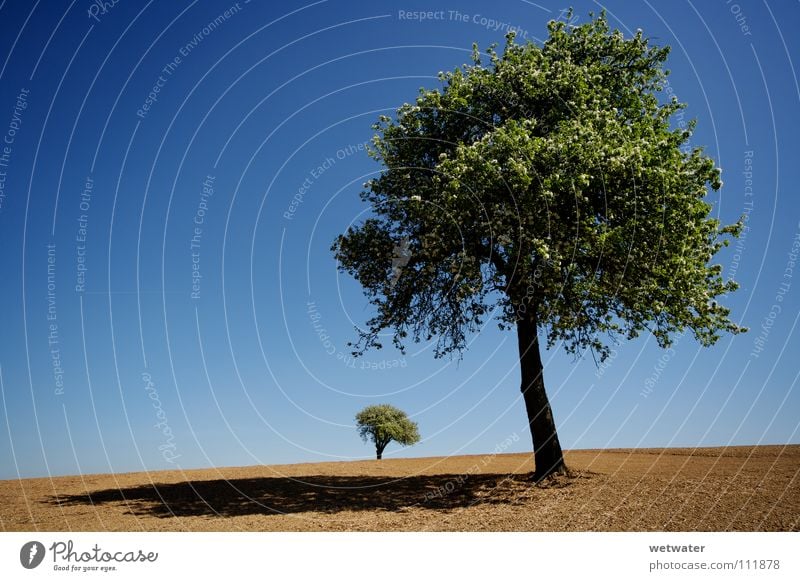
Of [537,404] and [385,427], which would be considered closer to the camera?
[537,404]

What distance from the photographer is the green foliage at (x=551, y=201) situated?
21000 mm

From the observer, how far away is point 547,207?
66.9ft

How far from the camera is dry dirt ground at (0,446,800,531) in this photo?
16.8 metres

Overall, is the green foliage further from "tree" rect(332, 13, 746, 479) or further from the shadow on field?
the shadow on field

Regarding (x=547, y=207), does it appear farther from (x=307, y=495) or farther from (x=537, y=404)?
(x=307, y=495)

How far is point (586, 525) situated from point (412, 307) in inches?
492

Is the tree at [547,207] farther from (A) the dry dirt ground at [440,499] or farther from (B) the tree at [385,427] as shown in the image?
(B) the tree at [385,427]

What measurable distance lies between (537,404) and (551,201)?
28.8 feet

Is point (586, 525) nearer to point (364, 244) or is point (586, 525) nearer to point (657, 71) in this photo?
point (364, 244)

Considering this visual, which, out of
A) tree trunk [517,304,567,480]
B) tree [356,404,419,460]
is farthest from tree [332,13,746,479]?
tree [356,404,419,460]

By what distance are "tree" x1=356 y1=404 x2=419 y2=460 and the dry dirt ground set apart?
66.4ft

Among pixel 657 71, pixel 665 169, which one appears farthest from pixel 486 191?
pixel 657 71

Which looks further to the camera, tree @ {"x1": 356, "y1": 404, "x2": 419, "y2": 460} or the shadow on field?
tree @ {"x1": 356, "y1": 404, "x2": 419, "y2": 460}

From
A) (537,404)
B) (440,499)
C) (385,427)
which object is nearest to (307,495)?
(440,499)
